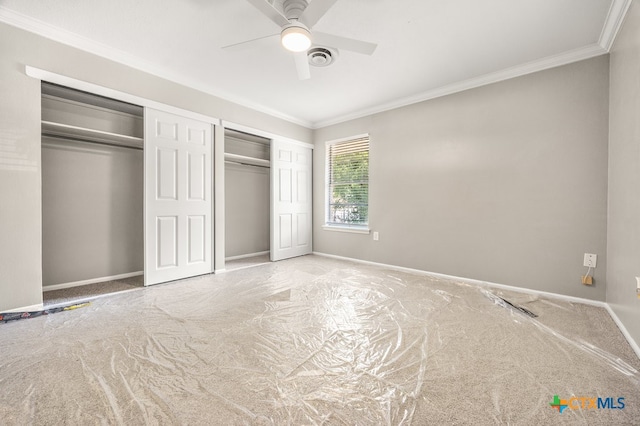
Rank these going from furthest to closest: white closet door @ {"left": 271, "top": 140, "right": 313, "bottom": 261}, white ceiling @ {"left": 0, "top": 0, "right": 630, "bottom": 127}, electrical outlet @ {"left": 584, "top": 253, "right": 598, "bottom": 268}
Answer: white closet door @ {"left": 271, "top": 140, "right": 313, "bottom": 261}
electrical outlet @ {"left": 584, "top": 253, "right": 598, "bottom": 268}
white ceiling @ {"left": 0, "top": 0, "right": 630, "bottom": 127}

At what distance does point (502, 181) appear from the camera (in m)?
3.03

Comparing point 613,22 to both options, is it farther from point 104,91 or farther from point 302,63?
point 104,91

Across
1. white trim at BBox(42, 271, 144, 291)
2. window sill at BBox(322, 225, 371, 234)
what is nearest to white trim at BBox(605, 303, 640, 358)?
window sill at BBox(322, 225, 371, 234)

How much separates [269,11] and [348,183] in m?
3.13

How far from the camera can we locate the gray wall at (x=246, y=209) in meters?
4.58

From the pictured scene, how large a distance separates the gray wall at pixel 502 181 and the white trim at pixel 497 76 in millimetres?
64

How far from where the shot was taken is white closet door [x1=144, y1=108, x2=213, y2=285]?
3.06 meters

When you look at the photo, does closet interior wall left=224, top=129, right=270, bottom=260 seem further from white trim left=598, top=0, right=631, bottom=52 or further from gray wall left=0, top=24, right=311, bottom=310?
white trim left=598, top=0, right=631, bottom=52

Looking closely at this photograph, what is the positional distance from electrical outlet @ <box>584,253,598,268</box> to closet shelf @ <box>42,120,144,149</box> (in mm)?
5081

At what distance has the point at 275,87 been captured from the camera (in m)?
3.51

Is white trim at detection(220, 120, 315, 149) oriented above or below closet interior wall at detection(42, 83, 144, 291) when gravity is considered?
above

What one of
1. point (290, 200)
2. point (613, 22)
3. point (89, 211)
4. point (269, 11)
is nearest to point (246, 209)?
point (290, 200)

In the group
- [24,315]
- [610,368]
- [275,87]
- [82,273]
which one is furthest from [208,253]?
[610,368]

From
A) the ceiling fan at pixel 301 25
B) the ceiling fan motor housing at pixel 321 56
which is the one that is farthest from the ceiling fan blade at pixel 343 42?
the ceiling fan motor housing at pixel 321 56
